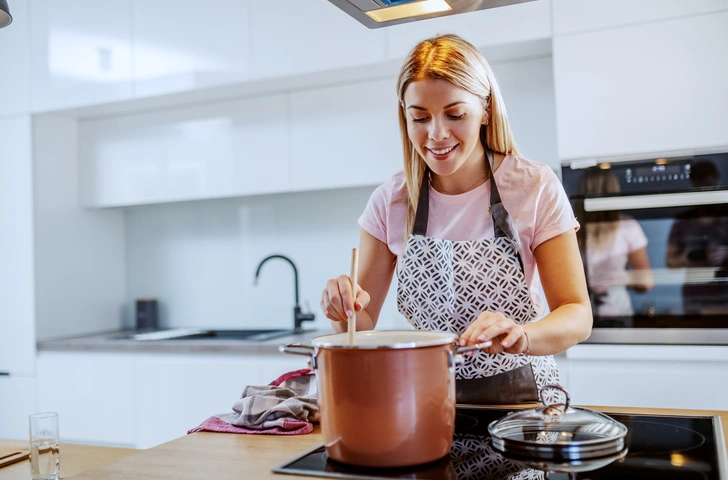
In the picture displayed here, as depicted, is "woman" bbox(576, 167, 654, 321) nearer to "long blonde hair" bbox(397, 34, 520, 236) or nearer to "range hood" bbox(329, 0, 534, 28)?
"long blonde hair" bbox(397, 34, 520, 236)

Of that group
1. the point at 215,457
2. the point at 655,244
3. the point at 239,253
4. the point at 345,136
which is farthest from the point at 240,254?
the point at 215,457

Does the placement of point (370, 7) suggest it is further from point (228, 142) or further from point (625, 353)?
point (228, 142)

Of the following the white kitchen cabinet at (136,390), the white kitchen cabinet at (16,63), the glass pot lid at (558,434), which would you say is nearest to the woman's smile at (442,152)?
the glass pot lid at (558,434)

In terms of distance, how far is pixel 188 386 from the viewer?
275 cm

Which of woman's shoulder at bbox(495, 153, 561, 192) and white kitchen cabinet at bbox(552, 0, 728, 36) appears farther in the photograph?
white kitchen cabinet at bbox(552, 0, 728, 36)

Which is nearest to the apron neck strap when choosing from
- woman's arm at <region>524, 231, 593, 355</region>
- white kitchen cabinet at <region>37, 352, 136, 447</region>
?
woman's arm at <region>524, 231, 593, 355</region>

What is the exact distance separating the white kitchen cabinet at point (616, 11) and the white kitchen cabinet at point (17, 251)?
7.62 feet

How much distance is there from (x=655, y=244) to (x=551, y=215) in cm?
106

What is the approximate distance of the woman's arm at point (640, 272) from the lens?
2.18 m

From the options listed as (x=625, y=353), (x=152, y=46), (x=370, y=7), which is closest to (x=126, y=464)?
(x=370, y=7)

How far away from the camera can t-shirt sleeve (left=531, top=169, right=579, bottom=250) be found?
1.26m

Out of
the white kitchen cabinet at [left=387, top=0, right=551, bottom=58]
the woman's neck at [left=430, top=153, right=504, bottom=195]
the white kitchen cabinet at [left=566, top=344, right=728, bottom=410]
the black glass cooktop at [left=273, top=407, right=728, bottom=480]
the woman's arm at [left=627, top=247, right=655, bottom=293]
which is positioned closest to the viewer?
the black glass cooktop at [left=273, top=407, right=728, bottom=480]

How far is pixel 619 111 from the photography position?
2221 millimetres

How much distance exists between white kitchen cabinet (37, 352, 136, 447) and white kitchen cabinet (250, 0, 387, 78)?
1.34 metres
